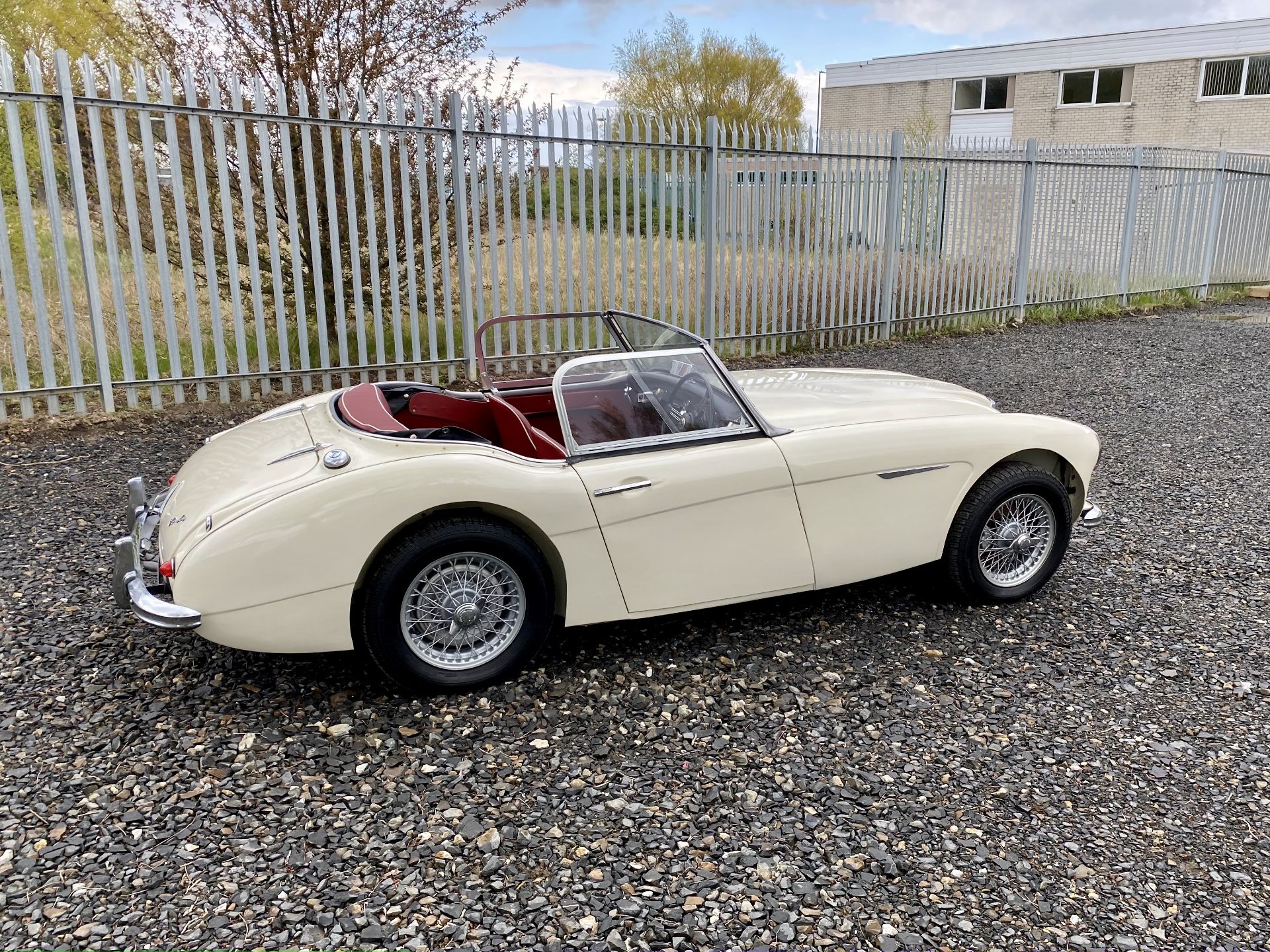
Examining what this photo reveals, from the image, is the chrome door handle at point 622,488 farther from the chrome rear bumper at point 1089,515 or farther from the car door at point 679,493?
the chrome rear bumper at point 1089,515

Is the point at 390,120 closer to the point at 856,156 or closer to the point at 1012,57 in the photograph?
the point at 856,156

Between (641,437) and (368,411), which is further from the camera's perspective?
(368,411)

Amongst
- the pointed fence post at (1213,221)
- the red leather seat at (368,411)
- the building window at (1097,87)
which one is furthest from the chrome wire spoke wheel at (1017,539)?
the building window at (1097,87)

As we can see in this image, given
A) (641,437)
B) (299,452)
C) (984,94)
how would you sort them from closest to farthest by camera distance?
(299,452) < (641,437) < (984,94)

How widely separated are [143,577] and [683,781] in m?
1.95

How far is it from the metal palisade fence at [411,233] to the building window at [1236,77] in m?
19.6

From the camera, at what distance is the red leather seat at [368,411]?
11.3ft

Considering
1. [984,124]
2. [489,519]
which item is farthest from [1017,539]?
[984,124]

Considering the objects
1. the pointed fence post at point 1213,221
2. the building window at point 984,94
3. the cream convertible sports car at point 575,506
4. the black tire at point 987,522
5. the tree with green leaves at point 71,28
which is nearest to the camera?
the cream convertible sports car at point 575,506

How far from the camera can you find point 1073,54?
2995 cm

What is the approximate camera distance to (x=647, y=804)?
2.74 metres

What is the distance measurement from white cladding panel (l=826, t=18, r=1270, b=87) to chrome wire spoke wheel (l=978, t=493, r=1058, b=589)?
2994cm

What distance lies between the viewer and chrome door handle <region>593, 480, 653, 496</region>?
324 cm

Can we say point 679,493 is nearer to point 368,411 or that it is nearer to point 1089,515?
point 368,411
